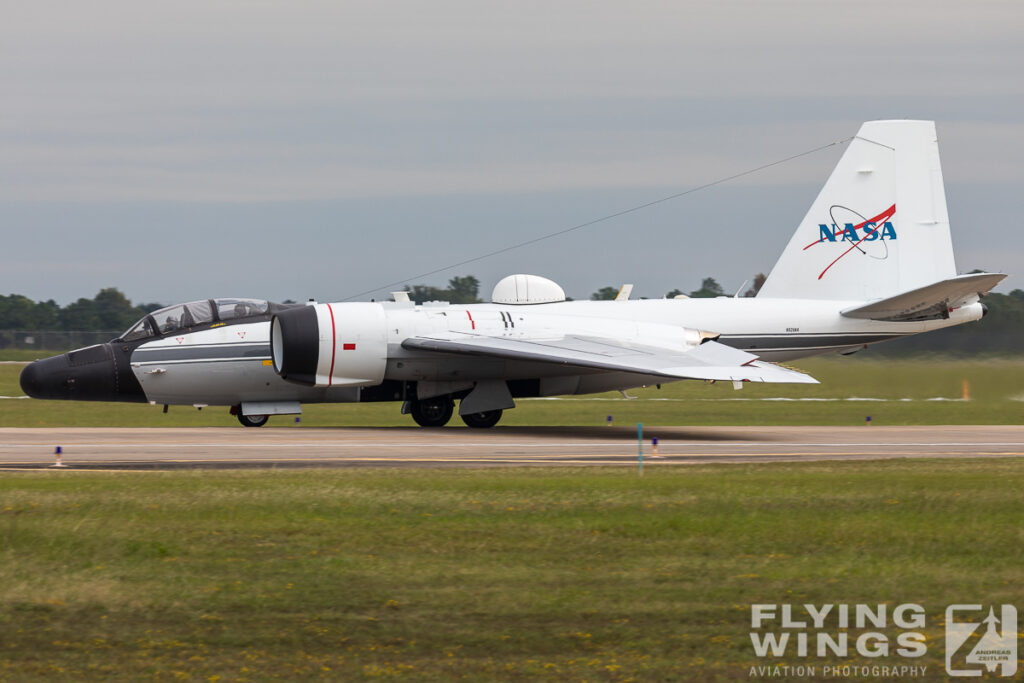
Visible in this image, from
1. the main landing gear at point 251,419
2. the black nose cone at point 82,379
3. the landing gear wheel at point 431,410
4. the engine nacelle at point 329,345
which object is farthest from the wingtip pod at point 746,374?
the black nose cone at point 82,379

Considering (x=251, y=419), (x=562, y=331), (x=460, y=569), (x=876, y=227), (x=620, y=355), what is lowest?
(x=460, y=569)

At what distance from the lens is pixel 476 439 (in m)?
23.4

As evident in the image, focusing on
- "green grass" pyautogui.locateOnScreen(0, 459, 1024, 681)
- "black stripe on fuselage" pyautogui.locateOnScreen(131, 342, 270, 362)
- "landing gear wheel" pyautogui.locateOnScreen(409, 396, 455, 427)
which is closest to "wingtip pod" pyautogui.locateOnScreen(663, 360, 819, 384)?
"landing gear wheel" pyautogui.locateOnScreen(409, 396, 455, 427)

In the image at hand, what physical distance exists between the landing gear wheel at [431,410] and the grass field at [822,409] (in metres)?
3.94

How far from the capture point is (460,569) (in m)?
10.5

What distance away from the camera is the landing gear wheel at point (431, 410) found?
26.9 metres

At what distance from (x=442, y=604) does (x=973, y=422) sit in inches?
928

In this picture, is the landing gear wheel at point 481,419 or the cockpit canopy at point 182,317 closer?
the cockpit canopy at point 182,317

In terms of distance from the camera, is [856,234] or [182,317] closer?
[182,317]

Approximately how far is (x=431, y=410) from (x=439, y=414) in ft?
0.71

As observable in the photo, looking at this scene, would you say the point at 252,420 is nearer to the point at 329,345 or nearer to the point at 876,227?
the point at 329,345

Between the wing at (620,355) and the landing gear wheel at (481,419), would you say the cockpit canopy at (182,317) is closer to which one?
the wing at (620,355)

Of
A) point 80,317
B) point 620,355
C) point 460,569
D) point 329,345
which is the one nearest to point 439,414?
point 329,345

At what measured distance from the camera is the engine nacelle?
24.6 meters
